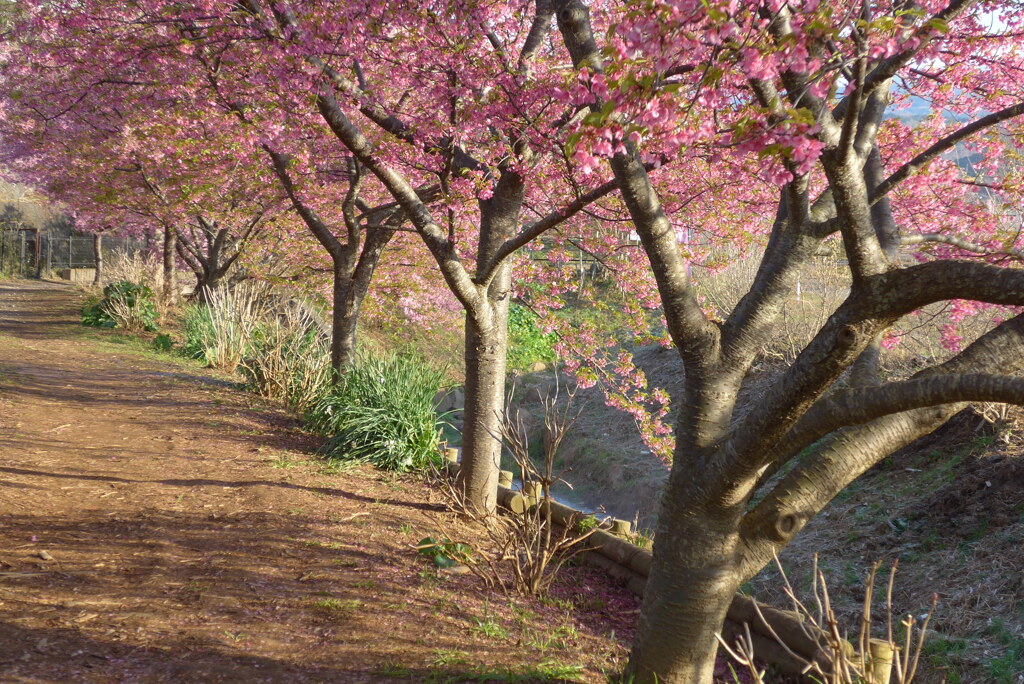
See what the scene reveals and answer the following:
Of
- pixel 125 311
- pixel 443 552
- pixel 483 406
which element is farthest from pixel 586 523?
pixel 125 311

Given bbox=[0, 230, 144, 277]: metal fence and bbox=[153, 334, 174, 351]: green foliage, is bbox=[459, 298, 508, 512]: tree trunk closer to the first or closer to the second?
bbox=[153, 334, 174, 351]: green foliage

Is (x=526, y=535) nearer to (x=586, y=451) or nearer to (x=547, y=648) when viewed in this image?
(x=547, y=648)

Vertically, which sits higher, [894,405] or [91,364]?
[894,405]

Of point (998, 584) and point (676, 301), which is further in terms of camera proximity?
point (998, 584)

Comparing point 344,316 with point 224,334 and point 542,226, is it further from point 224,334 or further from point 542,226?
point 542,226

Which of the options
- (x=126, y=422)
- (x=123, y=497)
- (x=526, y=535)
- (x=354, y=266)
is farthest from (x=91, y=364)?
(x=526, y=535)

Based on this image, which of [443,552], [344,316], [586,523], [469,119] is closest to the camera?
[443,552]

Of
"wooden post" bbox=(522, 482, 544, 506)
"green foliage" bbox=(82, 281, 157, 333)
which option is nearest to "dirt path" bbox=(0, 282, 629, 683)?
"wooden post" bbox=(522, 482, 544, 506)

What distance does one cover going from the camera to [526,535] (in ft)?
14.9

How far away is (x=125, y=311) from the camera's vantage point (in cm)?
1298

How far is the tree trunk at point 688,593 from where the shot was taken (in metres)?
3.06

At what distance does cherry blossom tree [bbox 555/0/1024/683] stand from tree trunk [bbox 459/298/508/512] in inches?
87.2

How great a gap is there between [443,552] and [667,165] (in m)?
3.40

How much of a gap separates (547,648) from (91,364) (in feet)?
26.7
